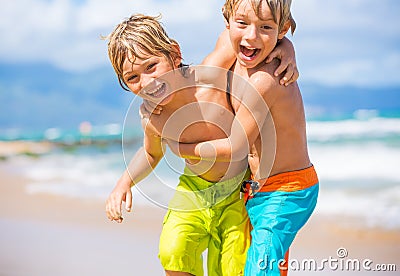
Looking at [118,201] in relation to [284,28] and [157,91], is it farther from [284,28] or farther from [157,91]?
[284,28]

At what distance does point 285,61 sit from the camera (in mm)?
2041

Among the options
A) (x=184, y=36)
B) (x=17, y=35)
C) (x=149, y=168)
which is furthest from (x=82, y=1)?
(x=149, y=168)

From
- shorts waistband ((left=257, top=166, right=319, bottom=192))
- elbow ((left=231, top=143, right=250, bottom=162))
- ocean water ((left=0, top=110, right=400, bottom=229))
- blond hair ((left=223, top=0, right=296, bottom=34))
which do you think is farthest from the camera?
ocean water ((left=0, top=110, right=400, bottom=229))

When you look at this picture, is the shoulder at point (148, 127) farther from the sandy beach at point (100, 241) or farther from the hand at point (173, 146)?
the sandy beach at point (100, 241)

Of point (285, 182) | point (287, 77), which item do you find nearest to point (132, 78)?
point (287, 77)

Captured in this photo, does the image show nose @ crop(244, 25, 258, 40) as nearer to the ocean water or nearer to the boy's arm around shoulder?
the boy's arm around shoulder

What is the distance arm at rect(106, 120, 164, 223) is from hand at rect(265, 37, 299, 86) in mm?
503

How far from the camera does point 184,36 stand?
882cm

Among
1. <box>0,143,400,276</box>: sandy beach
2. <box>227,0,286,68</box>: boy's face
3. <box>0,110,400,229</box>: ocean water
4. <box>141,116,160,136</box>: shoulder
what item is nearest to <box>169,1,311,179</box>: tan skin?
<box>227,0,286,68</box>: boy's face

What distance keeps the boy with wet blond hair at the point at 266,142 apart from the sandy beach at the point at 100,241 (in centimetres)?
146

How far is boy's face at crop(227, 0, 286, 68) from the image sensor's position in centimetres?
193

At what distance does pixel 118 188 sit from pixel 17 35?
777cm

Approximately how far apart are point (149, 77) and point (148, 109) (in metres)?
0.15

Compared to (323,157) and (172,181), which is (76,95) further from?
(172,181)
